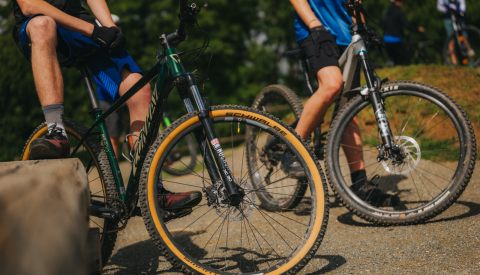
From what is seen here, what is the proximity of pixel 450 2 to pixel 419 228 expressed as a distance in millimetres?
7665

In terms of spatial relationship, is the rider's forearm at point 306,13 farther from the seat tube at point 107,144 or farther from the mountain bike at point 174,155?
the seat tube at point 107,144

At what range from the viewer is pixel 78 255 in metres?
1.38

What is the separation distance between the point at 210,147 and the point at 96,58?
3.36ft

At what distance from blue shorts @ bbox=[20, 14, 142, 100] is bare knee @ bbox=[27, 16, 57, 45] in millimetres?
84

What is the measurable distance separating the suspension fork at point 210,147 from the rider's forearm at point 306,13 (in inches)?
50.5

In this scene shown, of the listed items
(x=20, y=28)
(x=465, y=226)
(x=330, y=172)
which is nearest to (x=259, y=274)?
(x=330, y=172)

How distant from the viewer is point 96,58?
2.45 m

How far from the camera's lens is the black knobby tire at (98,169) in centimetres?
227

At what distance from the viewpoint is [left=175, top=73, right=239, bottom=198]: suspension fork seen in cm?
185

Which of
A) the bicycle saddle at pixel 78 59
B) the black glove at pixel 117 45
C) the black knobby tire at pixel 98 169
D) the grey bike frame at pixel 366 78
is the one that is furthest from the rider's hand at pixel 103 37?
the grey bike frame at pixel 366 78

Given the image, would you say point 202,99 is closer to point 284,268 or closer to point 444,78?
point 284,268

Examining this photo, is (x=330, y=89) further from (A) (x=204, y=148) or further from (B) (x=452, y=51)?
(B) (x=452, y=51)

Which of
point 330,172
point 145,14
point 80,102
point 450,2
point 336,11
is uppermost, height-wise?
point 145,14

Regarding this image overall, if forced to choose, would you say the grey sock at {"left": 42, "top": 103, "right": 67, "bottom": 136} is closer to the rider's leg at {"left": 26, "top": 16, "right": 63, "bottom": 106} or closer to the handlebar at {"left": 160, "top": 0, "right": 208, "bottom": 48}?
the rider's leg at {"left": 26, "top": 16, "right": 63, "bottom": 106}
